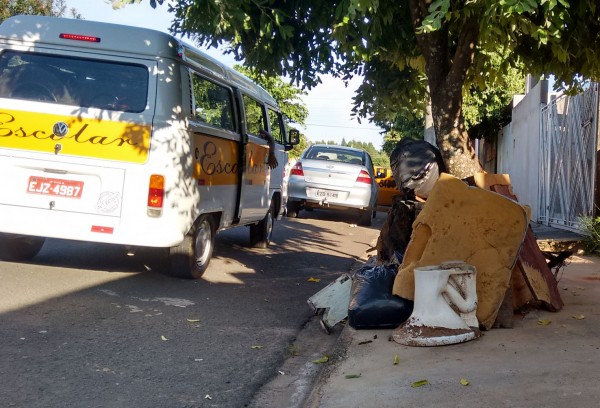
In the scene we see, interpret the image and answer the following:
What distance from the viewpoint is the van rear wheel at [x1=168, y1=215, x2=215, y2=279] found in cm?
736

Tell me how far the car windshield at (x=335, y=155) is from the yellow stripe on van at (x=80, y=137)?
31.0 ft

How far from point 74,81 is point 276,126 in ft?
15.6

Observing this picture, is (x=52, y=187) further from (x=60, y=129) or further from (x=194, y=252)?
(x=194, y=252)

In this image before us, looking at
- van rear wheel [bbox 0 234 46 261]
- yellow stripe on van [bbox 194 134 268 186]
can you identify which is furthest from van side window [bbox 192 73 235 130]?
van rear wheel [bbox 0 234 46 261]

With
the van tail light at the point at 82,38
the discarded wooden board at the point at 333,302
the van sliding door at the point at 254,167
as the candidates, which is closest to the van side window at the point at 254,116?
the van sliding door at the point at 254,167

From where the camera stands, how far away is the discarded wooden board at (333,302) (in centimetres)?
580

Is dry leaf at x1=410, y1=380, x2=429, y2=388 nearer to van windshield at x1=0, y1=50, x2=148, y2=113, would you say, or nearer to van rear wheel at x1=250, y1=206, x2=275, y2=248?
van windshield at x1=0, y1=50, x2=148, y2=113

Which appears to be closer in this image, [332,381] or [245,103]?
[332,381]

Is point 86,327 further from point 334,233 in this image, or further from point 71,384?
point 334,233

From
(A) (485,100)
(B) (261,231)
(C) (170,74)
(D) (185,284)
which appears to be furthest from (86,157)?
(A) (485,100)

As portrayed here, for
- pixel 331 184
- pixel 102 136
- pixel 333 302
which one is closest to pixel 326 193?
pixel 331 184

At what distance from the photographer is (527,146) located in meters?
17.3

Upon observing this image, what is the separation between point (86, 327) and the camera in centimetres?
533

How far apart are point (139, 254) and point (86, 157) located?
2439 mm
